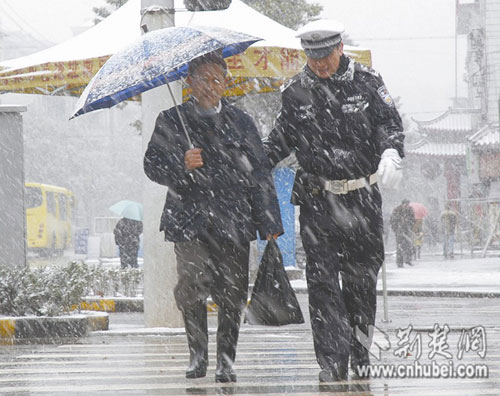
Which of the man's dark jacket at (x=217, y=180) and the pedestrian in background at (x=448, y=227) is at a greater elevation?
the man's dark jacket at (x=217, y=180)

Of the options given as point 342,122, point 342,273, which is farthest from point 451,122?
point 342,122

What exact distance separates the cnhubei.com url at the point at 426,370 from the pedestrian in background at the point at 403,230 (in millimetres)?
23845

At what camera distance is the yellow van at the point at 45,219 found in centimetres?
4659

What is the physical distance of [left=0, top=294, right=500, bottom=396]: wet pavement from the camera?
5746mm

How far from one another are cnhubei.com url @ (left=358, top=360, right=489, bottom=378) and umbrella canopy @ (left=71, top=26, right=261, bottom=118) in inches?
76.2

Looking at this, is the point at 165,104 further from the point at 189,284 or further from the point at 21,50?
the point at 21,50

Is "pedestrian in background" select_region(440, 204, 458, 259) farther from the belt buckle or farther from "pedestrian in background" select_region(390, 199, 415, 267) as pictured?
the belt buckle

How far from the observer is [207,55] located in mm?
6105

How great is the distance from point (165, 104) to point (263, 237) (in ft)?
12.6

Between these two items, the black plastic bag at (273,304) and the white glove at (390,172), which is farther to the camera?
the black plastic bag at (273,304)

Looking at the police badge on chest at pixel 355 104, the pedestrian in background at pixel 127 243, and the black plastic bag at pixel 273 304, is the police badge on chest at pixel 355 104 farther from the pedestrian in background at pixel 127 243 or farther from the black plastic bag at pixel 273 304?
the pedestrian in background at pixel 127 243

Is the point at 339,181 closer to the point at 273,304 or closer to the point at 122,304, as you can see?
the point at 273,304

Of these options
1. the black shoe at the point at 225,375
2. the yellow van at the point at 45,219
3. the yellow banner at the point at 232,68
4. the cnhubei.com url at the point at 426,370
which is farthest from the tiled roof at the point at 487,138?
the black shoe at the point at 225,375

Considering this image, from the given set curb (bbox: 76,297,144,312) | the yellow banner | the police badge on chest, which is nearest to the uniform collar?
the police badge on chest
